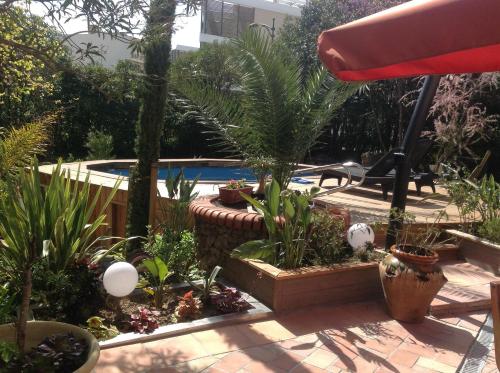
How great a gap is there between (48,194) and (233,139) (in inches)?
100

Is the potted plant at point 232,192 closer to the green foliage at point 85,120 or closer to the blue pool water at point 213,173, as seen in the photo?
the blue pool water at point 213,173

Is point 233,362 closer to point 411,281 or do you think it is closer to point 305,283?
point 305,283

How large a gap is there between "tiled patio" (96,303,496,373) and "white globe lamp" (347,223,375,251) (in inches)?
22.8

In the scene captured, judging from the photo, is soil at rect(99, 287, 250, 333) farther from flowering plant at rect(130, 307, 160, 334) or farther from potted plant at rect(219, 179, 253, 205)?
potted plant at rect(219, 179, 253, 205)

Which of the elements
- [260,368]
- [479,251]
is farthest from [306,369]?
[479,251]

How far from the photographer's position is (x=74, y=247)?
333cm

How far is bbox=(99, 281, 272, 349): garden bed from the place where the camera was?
305cm

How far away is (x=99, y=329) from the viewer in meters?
3.07

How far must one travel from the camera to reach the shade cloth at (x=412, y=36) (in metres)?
1.79

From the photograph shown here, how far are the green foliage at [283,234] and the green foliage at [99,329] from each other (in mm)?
1112

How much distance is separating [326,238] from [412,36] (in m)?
2.18

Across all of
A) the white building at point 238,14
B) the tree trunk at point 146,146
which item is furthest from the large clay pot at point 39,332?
the white building at point 238,14

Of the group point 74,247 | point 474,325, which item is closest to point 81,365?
point 74,247

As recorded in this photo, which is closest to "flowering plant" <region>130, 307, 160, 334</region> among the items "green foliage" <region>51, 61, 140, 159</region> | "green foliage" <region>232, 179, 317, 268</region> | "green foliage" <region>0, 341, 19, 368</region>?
"green foliage" <region>232, 179, 317, 268</region>
